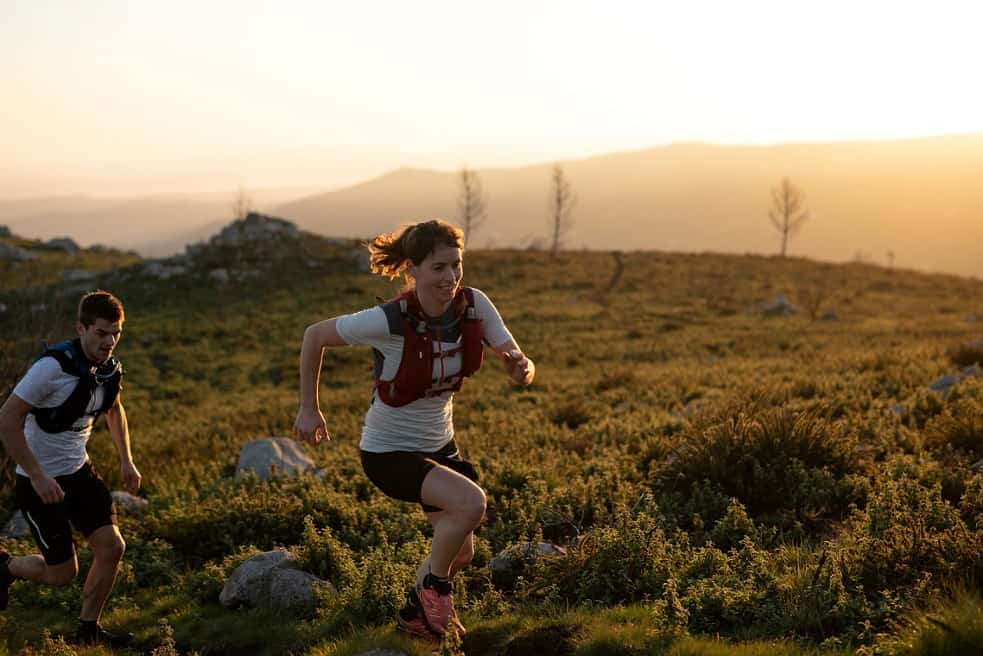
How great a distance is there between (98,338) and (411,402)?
222cm

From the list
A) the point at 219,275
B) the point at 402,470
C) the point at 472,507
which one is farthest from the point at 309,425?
the point at 219,275

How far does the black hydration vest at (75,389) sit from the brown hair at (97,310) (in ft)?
0.72

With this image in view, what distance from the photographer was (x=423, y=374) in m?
3.93

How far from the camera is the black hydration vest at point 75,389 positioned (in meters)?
4.79

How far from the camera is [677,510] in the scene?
6617 mm

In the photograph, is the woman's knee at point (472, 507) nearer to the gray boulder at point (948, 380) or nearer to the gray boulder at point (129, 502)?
the gray boulder at point (129, 502)

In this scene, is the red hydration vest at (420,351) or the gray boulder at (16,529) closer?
the red hydration vest at (420,351)

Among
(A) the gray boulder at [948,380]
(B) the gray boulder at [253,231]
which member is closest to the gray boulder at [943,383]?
(A) the gray boulder at [948,380]

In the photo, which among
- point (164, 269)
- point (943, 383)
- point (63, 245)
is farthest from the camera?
point (63, 245)

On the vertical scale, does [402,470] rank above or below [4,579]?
above

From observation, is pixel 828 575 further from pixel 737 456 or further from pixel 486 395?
pixel 486 395

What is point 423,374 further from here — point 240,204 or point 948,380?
point 240,204

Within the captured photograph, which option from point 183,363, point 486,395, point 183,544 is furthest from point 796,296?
point 183,544

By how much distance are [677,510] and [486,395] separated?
30.1 ft
